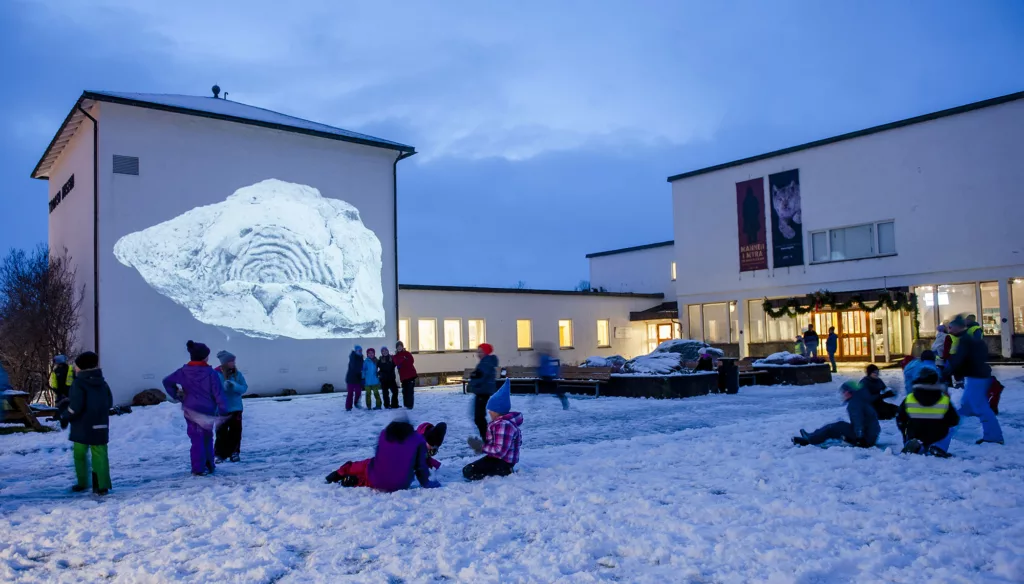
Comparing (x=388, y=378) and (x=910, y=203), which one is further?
(x=910, y=203)

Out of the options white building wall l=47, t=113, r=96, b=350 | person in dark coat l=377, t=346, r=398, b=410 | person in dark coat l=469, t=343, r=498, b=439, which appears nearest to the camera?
person in dark coat l=469, t=343, r=498, b=439

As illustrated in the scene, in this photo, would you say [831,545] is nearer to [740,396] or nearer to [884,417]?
[884,417]

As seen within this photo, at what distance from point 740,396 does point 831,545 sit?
14389 millimetres

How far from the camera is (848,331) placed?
33375 millimetres

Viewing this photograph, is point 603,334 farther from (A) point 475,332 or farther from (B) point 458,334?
(B) point 458,334

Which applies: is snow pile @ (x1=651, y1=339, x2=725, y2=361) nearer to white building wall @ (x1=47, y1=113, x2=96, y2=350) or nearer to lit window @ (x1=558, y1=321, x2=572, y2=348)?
lit window @ (x1=558, y1=321, x2=572, y2=348)

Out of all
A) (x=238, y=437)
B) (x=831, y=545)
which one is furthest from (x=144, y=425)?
(x=831, y=545)

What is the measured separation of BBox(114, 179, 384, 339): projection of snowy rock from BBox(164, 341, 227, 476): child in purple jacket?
550 inches

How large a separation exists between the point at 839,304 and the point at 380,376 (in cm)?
2153

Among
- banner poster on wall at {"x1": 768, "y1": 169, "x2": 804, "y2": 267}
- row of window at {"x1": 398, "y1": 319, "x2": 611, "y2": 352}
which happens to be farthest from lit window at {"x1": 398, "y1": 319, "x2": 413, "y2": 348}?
banner poster on wall at {"x1": 768, "y1": 169, "x2": 804, "y2": 267}

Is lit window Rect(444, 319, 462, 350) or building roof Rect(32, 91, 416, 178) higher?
building roof Rect(32, 91, 416, 178)

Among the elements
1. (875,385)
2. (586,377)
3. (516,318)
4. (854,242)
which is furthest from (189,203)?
(854,242)

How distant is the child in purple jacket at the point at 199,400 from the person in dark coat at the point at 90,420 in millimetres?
900

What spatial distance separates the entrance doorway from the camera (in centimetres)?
3278
